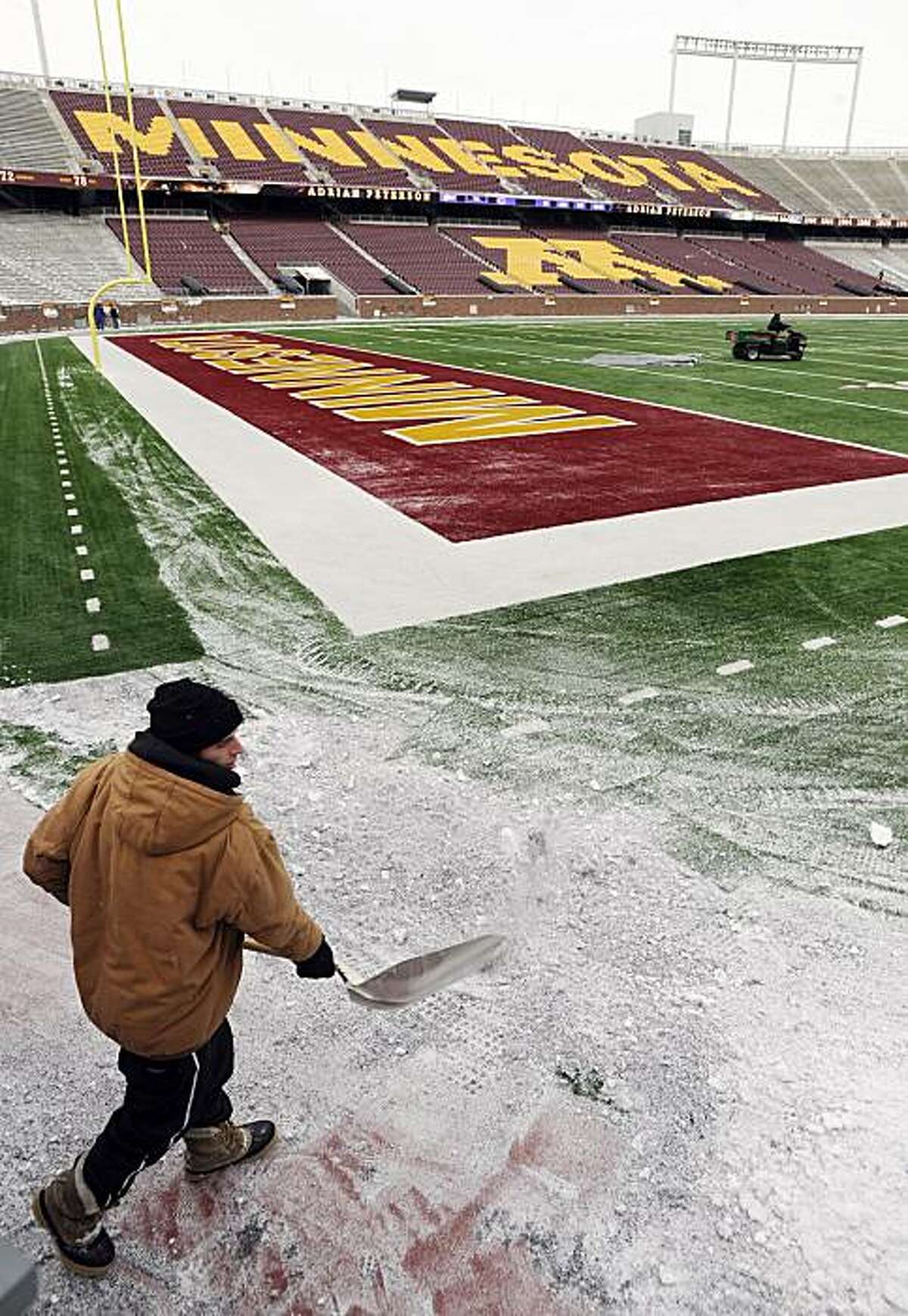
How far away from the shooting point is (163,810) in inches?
78.6

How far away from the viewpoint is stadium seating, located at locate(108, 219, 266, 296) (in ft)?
133

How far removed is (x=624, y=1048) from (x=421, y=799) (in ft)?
5.59

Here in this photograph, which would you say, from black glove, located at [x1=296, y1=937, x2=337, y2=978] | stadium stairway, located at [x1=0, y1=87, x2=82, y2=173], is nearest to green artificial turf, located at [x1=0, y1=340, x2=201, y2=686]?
black glove, located at [x1=296, y1=937, x2=337, y2=978]

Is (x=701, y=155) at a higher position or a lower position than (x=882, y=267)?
higher

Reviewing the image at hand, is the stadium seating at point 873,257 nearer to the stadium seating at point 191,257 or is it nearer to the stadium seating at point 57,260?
the stadium seating at point 191,257

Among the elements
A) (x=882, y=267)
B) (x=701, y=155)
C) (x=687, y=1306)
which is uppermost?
(x=701, y=155)

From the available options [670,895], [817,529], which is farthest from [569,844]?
[817,529]

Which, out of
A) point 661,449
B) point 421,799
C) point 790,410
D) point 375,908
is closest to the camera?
point 375,908

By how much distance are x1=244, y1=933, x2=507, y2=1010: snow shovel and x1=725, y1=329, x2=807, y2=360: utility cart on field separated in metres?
22.9

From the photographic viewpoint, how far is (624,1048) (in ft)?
9.66

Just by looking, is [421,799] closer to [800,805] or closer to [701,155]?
[800,805]

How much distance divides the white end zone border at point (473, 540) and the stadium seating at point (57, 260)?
3198cm

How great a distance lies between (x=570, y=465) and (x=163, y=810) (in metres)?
9.66

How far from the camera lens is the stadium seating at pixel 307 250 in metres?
43.2
